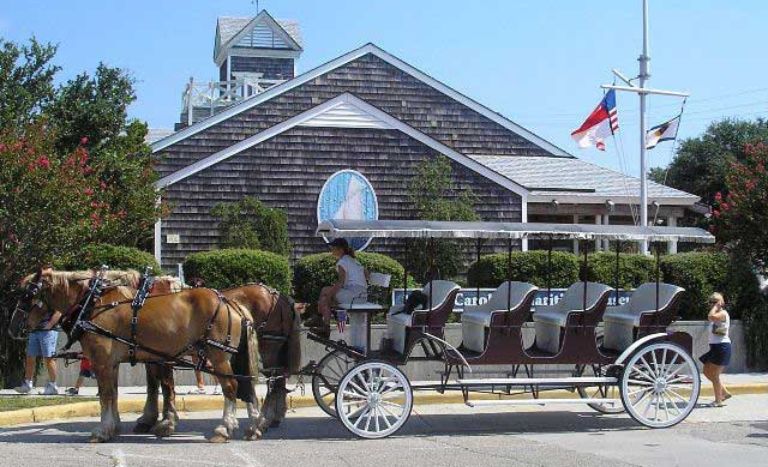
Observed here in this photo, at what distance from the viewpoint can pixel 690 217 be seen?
4072 centimetres

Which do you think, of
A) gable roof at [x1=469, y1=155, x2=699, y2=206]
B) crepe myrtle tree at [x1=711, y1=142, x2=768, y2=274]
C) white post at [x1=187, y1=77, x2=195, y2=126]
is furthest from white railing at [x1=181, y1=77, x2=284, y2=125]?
crepe myrtle tree at [x1=711, y1=142, x2=768, y2=274]

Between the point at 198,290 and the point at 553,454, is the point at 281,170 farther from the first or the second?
the point at 553,454

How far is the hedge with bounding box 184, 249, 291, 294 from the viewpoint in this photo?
19.4 m

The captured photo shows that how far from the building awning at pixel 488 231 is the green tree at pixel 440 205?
1076cm

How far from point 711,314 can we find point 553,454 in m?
5.00

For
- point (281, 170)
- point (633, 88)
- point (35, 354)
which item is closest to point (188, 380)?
point (35, 354)

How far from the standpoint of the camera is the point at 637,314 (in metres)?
13.4

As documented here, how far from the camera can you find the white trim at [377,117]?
2531cm

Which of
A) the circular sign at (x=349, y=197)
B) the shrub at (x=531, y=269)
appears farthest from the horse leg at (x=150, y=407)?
the circular sign at (x=349, y=197)

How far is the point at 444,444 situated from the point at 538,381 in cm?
146

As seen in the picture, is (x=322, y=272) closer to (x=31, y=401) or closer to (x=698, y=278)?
(x=698, y=278)

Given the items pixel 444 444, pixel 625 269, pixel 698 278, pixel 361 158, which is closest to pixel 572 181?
pixel 361 158

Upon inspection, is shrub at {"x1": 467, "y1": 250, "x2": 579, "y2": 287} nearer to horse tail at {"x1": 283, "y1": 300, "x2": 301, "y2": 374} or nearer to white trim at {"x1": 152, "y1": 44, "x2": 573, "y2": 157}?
horse tail at {"x1": 283, "y1": 300, "x2": 301, "y2": 374}

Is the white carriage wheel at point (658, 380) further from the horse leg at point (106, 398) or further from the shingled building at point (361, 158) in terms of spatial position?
the shingled building at point (361, 158)
